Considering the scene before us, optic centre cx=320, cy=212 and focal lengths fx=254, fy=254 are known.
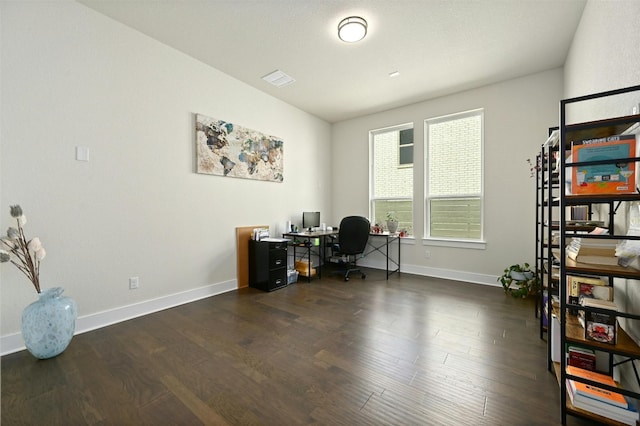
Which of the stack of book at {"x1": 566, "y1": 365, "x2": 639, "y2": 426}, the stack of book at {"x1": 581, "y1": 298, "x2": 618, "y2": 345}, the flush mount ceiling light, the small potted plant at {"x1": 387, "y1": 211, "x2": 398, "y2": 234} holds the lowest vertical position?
the stack of book at {"x1": 566, "y1": 365, "x2": 639, "y2": 426}

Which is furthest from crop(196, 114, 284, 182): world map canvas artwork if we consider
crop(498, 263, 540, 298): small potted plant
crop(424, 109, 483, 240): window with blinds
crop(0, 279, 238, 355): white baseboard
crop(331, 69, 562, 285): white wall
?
crop(498, 263, 540, 298): small potted plant

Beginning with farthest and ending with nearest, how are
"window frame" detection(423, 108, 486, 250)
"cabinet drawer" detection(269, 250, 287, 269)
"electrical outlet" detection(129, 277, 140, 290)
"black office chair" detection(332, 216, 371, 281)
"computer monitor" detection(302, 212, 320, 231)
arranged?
"computer monitor" detection(302, 212, 320, 231), "black office chair" detection(332, 216, 371, 281), "window frame" detection(423, 108, 486, 250), "cabinet drawer" detection(269, 250, 287, 269), "electrical outlet" detection(129, 277, 140, 290)

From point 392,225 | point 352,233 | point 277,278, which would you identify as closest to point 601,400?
point 352,233

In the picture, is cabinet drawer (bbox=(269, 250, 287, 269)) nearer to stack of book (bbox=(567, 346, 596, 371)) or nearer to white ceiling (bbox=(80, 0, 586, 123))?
white ceiling (bbox=(80, 0, 586, 123))

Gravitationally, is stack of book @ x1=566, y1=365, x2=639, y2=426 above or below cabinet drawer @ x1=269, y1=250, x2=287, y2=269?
below

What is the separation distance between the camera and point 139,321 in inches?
103

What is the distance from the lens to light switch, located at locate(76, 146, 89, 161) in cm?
236

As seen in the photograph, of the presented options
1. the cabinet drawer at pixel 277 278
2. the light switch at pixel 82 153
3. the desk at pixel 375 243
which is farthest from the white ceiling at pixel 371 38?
the cabinet drawer at pixel 277 278

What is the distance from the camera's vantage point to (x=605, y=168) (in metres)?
1.22

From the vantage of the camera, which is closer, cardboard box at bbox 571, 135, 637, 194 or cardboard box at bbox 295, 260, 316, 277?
cardboard box at bbox 571, 135, 637, 194

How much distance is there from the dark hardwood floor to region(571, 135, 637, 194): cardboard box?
4.09 ft

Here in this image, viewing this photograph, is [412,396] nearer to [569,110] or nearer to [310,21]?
[310,21]

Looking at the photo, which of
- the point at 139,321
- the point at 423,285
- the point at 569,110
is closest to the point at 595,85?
the point at 569,110

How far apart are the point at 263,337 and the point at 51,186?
90.2 inches
